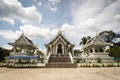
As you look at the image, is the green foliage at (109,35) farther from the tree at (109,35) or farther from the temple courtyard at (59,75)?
the temple courtyard at (59,75)

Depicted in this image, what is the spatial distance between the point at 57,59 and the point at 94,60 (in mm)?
9813

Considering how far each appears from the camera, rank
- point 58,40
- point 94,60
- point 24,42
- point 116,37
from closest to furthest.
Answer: point 94,60 < point 24,42 < point 58,40 < point 116,37

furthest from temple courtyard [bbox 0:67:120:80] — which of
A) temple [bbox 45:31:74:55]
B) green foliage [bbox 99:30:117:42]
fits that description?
green foliage [bbox 99:30:117:42]

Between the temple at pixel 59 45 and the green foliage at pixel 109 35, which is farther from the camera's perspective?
the green foliage at pixel 109 35

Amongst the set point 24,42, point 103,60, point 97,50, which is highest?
point 24,42

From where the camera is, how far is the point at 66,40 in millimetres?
39500

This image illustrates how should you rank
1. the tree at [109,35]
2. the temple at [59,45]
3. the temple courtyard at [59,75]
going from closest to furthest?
the temple courtyard at [59,75], the temple at [59,45], the tree at [109,35]

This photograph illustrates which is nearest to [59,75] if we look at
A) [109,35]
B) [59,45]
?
[59,45]

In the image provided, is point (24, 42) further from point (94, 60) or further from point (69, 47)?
point (94, 60)

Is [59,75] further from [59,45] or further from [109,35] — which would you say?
[109,35]

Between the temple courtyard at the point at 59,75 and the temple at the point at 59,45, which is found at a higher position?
the temple at the point at 59,45

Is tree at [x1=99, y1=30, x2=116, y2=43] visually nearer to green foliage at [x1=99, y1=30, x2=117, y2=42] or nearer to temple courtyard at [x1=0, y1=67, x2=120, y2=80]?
green foliage at [x1=99, y1=30, x2=117, y2=42]

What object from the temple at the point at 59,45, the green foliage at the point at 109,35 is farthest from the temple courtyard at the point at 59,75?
the green foliage at the point at 109,35

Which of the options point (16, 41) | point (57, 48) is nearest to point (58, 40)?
point (57, 48)
